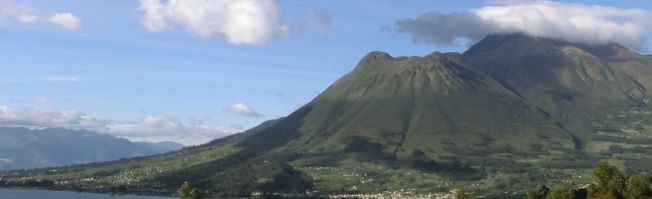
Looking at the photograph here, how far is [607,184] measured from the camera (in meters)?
187

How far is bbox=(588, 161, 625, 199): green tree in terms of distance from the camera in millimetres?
176725

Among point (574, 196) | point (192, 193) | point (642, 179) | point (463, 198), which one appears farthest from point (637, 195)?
point (192, 193)

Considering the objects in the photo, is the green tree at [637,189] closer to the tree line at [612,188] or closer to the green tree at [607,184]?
the tree line at [612,188]

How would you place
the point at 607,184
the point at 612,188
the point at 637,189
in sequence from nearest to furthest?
the point at 612,188 < the point at 637,189 < the point at 607,184

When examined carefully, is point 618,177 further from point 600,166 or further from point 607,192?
point 607,192

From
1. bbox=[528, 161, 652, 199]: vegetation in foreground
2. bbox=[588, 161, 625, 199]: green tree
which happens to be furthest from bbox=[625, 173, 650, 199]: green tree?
bbox=[588, 161, 625, 199]: green tree

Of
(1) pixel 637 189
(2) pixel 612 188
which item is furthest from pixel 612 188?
(1) pixel 637 189

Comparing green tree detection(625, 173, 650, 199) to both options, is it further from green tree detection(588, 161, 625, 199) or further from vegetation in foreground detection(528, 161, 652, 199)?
green tree detection(588, 161, 625, 199)

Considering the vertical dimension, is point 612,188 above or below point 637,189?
above

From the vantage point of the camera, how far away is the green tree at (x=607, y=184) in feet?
580

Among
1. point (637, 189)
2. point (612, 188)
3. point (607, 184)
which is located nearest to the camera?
point (612, 188)

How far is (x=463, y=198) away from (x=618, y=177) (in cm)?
3823

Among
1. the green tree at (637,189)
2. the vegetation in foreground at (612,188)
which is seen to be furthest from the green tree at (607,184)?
the green tree at (637,189)

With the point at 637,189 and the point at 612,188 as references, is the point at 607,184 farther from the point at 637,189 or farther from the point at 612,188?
the point at 612,188
